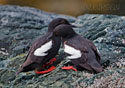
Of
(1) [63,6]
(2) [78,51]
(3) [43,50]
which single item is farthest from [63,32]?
(1) [63,6]

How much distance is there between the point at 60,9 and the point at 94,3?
2.77m

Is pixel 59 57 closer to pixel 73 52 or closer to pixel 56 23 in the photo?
pixel 56 23

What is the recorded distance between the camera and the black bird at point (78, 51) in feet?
21.9

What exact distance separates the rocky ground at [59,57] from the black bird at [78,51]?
0.18 metres

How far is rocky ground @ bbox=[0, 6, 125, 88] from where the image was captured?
6.47 metres

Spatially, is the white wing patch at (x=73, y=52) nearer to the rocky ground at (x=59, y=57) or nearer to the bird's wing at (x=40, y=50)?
the rocky ground at (x=59, y=57)

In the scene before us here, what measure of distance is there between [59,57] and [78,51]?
3.38 feet

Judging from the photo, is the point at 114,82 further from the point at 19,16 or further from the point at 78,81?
the point at 19,16

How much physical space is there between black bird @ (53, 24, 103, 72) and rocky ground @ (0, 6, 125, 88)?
179mm

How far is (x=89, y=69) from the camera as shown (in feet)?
21.7

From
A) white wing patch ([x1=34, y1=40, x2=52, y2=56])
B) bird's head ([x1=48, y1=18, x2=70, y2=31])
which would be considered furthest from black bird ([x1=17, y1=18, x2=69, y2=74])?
bird's head ([x1=48, y1=18, x2=70, y2=31])

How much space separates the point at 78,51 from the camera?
22.6 feet

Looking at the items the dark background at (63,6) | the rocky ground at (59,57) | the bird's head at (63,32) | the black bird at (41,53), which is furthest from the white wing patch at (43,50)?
the dark background at (63,6)

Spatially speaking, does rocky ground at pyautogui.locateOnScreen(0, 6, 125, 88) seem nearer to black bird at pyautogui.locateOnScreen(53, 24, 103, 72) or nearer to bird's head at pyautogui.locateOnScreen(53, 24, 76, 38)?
black bird at pyautogui.locateOnScreen(53, 24, 103, 72)
